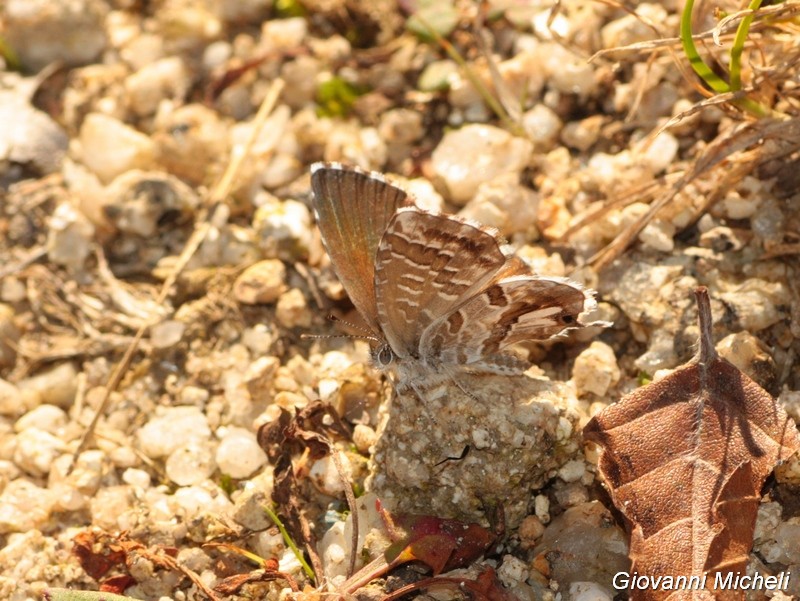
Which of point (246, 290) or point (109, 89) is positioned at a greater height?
point (109, 89)

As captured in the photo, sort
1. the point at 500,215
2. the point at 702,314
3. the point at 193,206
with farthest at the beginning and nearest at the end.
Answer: the point at 193,206 < the point at 500,215 < the point at 702,314

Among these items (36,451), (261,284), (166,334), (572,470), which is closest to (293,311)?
(261,284)

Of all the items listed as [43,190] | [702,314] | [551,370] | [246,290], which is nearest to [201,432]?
[246,290]

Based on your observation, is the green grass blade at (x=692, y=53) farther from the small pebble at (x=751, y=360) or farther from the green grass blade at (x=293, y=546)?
the green grass blade at (x=293, y=546)

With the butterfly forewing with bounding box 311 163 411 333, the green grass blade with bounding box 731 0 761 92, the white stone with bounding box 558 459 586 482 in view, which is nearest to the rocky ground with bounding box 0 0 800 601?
the white stone with bounding box 558 459 586 482

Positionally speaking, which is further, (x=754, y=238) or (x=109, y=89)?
(x=109, y=89)

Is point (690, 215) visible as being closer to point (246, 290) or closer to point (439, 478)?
point (439, 478)

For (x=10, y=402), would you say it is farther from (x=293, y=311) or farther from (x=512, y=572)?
(x=512, y=572)

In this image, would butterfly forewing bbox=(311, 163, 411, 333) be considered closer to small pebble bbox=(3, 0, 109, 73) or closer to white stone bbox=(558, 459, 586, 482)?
white stone bbox=(558, 459, 586, 482)
